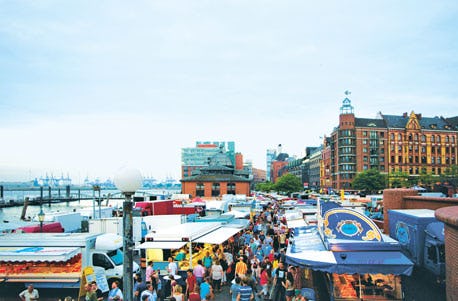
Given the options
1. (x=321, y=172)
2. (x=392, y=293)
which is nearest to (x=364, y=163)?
(x=321, y=172)

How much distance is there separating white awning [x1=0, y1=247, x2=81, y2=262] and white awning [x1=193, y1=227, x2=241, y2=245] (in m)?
5.05

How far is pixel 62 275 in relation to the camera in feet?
47.4

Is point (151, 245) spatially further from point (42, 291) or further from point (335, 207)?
point (335, 207)

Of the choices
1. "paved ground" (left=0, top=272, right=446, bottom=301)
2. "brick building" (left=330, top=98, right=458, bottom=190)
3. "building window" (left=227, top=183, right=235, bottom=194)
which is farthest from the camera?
"brick building" (left=330, top=98, right=458, bottom=190)

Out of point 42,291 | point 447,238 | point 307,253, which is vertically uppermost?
point 447,238

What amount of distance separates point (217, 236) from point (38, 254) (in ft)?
25.2

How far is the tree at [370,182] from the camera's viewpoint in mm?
88125

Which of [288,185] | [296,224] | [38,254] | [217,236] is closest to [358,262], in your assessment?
[217,236]

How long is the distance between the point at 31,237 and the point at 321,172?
393 feet

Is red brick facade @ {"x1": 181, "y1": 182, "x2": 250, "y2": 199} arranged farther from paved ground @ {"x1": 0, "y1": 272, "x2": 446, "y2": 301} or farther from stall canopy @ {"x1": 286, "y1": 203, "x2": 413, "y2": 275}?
stall canopy @ {"x1": 286, "y1": 203, "x2": 413, "y2": 275}

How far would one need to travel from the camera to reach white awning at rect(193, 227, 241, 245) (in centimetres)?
1690

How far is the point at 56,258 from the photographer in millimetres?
13688

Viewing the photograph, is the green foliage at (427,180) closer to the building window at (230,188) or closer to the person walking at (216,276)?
the building window at (230,188)

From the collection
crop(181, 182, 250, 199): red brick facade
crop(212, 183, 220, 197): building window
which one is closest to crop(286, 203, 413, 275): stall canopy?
crop(181, 182, 250, 199): red brick facade
